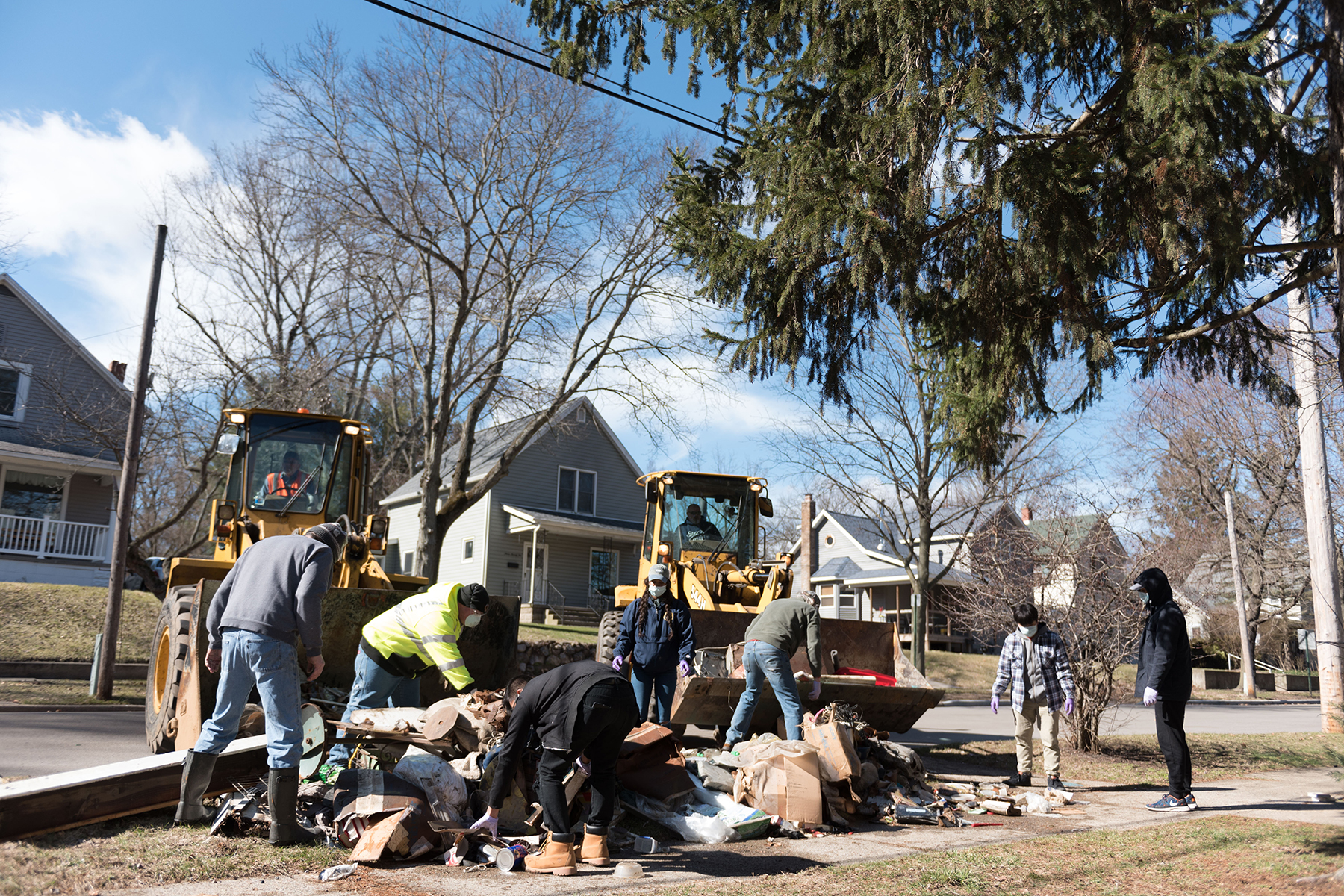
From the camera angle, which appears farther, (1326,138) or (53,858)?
(1326,138)

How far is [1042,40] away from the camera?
258 inches

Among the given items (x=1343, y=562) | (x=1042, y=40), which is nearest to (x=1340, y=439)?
(x=1343, y=562)

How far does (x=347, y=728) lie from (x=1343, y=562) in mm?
38696

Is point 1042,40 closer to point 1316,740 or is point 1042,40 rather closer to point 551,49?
point 551,49

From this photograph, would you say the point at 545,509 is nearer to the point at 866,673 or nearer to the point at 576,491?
the point at 576,491

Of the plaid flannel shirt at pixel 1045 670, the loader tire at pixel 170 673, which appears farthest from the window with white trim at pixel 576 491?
the plaid flannel shirt at pixel 1045 670

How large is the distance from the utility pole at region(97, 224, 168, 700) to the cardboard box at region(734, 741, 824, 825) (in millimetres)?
10237

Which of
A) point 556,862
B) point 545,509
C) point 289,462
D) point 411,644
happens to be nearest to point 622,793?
point 556,862

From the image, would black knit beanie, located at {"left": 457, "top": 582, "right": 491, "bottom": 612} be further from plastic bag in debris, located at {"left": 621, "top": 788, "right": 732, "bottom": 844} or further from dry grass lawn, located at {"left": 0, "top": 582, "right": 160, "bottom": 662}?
dry grass lawn, located at {"left": 0, "top": 582, "right": 160, "bottom": 662}

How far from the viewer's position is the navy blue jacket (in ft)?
30.2

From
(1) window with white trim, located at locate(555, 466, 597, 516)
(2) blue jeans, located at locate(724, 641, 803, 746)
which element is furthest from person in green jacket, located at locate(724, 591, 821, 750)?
(1) window with white trim, located at locate(555, 466, 597, 516)

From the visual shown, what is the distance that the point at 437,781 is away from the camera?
5762 mm

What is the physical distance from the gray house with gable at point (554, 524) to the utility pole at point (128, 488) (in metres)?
14.5

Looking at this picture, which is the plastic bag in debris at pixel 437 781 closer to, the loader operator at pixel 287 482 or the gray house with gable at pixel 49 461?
the loader operator at pixel 287 482
